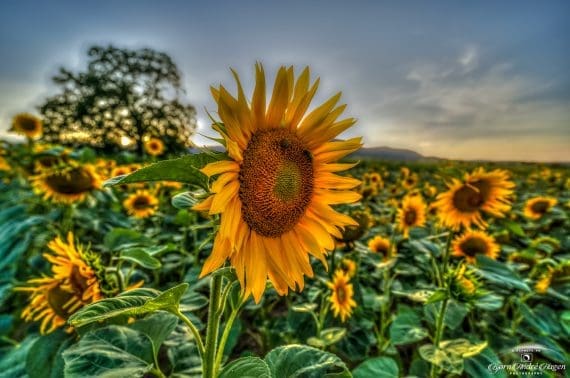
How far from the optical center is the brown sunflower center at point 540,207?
423cm

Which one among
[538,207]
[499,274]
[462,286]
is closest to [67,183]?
[462,286]

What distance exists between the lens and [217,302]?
825 mm

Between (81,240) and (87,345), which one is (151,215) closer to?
(81,240)

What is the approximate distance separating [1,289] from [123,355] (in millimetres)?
998

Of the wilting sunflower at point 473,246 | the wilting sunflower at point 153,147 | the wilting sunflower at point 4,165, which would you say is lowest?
the wilting sunflower at point 473,246

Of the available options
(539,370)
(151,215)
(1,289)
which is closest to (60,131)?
(151,215)

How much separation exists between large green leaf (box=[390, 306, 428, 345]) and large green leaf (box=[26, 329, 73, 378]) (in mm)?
1277

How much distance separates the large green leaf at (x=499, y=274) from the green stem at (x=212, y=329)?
3.84 feet

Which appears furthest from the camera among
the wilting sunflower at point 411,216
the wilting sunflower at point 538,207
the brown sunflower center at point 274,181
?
the wilting sunflower at point 538,207

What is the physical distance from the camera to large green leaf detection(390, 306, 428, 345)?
1.54 metres

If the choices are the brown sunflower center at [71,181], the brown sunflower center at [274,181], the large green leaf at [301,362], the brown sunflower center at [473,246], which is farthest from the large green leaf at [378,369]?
the brown sunflower center at [71,181]

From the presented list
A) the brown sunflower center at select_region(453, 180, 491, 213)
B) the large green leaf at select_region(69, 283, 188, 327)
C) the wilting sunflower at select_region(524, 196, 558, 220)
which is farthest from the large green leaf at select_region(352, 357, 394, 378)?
the wilting sunflower at select_region(524, 196, 558, 220)

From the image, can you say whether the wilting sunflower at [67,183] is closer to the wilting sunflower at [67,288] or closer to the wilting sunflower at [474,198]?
the wilting sunflower at [67,288]

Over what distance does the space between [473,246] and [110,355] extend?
227 centimetres
